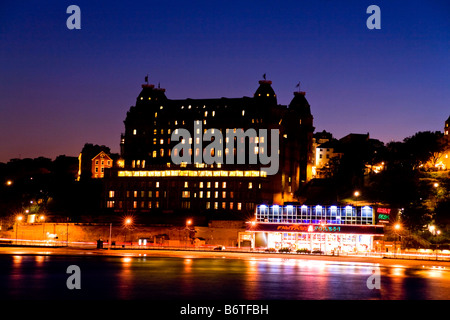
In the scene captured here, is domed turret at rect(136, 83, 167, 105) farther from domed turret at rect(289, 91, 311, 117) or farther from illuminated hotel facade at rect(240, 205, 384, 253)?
illuminated hotel facade at rect(240, 205, 384, 253)

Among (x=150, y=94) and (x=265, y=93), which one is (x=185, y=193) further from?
(x=150, y=94)

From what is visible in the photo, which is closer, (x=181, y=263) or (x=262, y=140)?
(x=181, y=263)

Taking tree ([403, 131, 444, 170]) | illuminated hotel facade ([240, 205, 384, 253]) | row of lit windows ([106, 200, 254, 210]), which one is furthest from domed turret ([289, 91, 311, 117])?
illuminated hotel facade ([240, 205, 384, 253])

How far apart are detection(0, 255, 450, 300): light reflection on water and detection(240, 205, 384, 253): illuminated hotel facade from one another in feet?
75.7

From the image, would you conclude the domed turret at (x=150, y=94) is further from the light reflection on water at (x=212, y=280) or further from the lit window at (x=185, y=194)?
the light reflection on water at (x=212, y=280)

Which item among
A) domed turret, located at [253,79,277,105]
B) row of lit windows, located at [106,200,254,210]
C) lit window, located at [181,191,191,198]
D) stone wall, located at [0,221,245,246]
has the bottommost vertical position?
stone wall, located at [0,221,245,246]

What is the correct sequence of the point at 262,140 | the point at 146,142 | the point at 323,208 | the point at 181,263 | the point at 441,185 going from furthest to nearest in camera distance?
the point at 146,142
the point at 262,140
the point at 441,185
the point at 323,208
the point at 181,263

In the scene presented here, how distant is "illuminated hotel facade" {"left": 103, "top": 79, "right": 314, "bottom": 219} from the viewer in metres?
139

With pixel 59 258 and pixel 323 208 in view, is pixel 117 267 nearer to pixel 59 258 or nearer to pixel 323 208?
pixel 59 258

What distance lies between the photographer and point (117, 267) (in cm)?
5781

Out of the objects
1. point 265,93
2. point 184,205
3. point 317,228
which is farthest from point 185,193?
point 317,228

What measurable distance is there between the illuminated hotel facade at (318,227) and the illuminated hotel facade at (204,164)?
32469mm

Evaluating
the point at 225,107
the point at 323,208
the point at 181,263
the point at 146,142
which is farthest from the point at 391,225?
the point at 146,142

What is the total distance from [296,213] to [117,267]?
41915 mm
